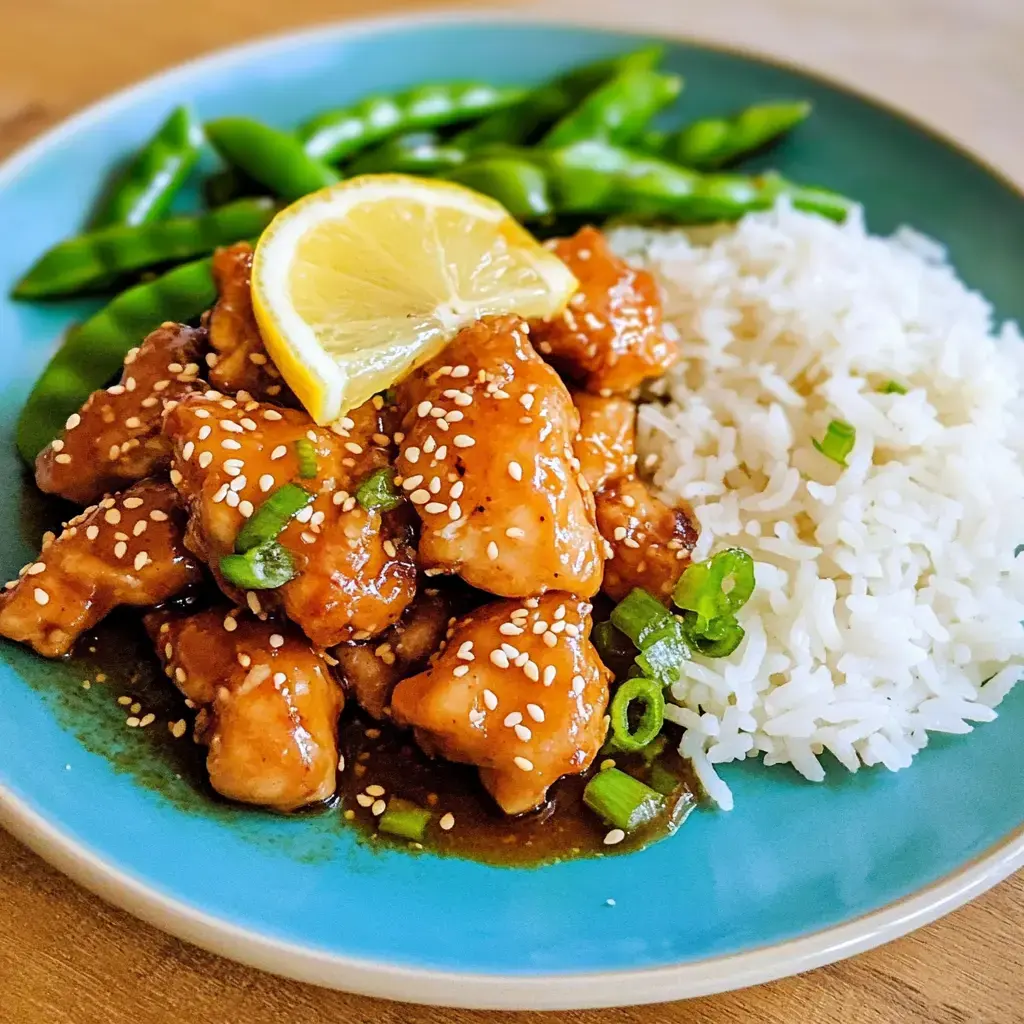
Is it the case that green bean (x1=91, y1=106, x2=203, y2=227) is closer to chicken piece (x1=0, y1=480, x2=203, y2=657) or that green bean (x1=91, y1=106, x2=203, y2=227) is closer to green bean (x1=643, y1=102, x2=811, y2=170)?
chicken piece (x1=0, y1=480, x2=203, y2=657)

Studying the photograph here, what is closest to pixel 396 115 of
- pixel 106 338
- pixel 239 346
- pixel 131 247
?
pixel 131 247

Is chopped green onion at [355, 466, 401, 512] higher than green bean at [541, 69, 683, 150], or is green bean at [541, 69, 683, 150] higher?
green bean at [541, 69, 683, 150]

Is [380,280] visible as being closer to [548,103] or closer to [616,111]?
[616,111]

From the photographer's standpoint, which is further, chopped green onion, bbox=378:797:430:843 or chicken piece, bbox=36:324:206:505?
chicken piece, bbox=36:324:206:505

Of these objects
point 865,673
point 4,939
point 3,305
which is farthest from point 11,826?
point 865,673

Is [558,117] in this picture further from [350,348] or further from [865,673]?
[865,673]

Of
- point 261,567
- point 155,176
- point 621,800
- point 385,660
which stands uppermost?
point 155,176

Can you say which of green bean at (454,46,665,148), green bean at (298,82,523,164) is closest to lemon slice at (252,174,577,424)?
green bean at (298,82,523,164)

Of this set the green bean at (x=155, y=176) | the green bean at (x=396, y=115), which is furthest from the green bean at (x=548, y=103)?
the green bean at (x=155, y=176)
